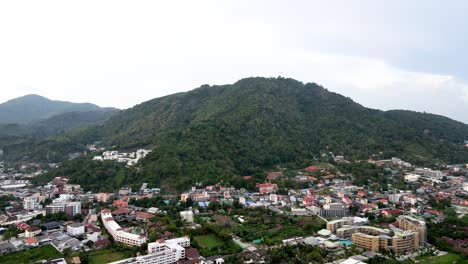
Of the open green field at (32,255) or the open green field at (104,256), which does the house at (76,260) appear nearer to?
the open green field at (104,256)

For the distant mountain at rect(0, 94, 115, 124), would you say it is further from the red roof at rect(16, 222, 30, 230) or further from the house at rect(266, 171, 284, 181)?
the red roof at rect(16, 222, 30, 230)

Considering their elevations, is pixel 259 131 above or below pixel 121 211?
above

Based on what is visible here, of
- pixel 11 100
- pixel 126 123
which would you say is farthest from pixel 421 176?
pixel 11 100

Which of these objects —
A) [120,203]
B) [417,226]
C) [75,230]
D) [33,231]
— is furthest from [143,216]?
[417,226]

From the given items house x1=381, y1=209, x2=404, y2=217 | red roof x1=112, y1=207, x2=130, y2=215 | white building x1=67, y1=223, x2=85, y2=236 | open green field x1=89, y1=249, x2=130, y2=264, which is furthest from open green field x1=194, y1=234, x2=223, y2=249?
house x1=381, y1=209, x2=404, y2=217

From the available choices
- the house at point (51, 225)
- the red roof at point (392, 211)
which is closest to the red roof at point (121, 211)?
the house at point (51, 225)

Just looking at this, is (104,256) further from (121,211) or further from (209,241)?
(121,211)
